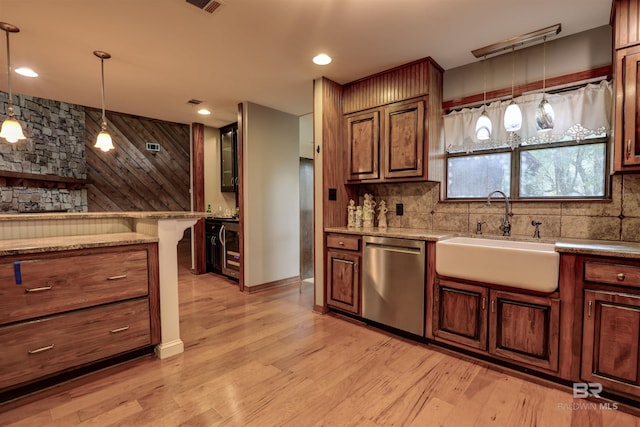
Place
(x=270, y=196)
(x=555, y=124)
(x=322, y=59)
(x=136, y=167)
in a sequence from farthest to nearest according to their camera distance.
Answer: (x=136, y=167)
(x=270, y=196)
(x=322, y=59)
(x=555, y=124)

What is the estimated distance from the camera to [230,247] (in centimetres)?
450

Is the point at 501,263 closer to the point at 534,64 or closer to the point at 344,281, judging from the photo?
the point at 344,281

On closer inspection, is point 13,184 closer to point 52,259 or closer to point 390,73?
point 52,259

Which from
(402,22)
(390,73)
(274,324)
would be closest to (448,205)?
(390,73)

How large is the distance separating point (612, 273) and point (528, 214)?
34.0 inches

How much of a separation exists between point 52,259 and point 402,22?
2.80 meters

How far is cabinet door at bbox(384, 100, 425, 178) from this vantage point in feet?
9.19

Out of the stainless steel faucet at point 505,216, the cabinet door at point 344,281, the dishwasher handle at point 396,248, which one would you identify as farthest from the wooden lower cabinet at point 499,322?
the cabinet door at point 344,281

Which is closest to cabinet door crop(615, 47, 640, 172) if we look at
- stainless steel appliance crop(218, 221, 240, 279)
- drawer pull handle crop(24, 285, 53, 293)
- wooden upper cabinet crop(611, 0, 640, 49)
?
wooden upper cabinet crop(611, 0, 640, 49)

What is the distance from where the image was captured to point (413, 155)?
2.85 m

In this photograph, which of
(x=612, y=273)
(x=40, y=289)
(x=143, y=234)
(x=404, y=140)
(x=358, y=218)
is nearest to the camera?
(x=612, y=273)

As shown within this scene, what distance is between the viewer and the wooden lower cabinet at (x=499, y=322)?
75.8 inches

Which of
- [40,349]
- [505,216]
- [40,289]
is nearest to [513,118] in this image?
[505,216]

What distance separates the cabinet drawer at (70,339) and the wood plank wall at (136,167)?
498 centimetres
